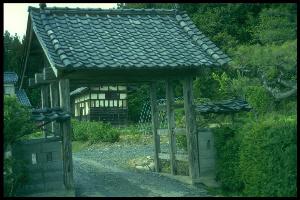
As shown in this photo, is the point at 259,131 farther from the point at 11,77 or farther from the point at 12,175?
the point at 11,77

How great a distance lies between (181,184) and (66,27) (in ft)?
18.1

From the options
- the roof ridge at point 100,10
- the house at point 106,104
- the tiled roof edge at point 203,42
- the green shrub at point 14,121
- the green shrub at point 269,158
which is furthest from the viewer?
the house at point 106,104

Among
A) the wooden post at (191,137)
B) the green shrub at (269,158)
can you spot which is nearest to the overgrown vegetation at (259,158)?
the green shrub at (269,158)

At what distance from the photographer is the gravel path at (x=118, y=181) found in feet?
37.8

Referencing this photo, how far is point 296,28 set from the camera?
34.3 ft

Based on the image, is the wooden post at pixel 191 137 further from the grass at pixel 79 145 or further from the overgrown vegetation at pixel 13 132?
the grass at pixel 79 145

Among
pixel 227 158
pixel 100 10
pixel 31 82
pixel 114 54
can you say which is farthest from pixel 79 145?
pixel 227 158

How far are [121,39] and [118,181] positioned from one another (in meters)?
4.23

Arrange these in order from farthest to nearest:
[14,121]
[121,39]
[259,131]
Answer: [121,39] → [259,131] → [14,121]

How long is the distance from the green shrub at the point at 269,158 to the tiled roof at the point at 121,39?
2.82 metres

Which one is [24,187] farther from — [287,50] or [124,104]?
[124,104]

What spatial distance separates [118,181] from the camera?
13.3 meters

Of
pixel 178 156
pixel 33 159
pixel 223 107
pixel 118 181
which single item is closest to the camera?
pixel 33 159

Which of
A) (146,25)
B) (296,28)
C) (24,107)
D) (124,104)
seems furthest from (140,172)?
(124,104)
